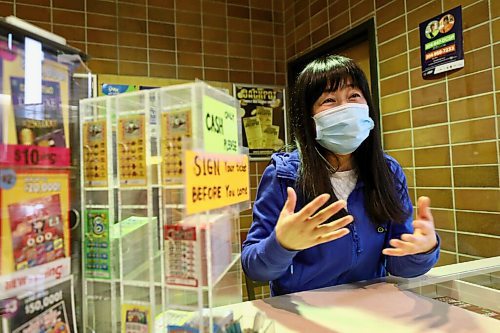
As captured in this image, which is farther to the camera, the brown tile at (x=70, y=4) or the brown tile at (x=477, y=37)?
the brown tile at (x=70, y=4)

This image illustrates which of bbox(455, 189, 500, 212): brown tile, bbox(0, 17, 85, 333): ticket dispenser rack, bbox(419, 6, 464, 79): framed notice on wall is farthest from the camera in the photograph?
bbox(419, 6, 464, 79): framed notice on wall

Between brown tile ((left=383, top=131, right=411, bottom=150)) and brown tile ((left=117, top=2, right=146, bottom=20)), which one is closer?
brown tile ((left=383, top=131, right=411, bottom=150))

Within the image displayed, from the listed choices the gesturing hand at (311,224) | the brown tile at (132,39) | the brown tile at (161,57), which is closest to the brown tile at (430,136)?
the gesturing hand at (311,224)

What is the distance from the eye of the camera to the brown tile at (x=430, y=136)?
1898 mm

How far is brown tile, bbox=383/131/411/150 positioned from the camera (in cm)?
213

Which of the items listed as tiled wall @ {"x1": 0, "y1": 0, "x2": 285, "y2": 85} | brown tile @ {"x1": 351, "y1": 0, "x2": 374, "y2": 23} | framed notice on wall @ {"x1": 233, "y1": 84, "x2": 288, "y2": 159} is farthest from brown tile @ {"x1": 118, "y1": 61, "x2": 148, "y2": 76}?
brown tile @ {"x1": 351, "y1": 0, "x2": 374, "y2": 23}

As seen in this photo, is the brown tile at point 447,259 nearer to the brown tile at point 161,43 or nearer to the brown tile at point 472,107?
the brown tile at point 472,107

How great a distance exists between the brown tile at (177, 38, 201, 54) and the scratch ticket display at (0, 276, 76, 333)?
8.67 feet

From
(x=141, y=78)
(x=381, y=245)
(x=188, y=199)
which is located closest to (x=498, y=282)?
(x=381, y=245)

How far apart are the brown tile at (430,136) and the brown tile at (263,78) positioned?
1474 millimetres

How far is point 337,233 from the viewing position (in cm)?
76

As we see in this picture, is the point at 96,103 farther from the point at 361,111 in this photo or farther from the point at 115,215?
the point at 361,111

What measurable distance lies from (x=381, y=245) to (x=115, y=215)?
2.82ft

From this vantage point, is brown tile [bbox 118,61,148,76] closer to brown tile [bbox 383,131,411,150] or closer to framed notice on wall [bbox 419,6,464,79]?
brown tile [bbox 383,131,411,150]
